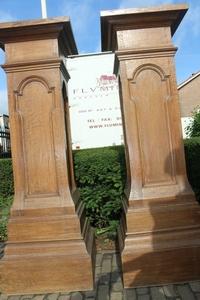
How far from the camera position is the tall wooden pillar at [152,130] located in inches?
177

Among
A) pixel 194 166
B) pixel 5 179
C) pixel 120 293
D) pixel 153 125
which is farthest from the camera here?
pixel 5 179

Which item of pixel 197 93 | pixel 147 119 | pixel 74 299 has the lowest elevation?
pixel 74 299

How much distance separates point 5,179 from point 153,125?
5197 millimetres

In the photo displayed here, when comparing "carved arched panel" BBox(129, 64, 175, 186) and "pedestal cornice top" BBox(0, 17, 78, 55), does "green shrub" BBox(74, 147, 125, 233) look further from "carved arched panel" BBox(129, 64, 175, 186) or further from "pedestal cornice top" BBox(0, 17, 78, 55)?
"pedestal cornice top" BBox(0, 17, 78, 55)

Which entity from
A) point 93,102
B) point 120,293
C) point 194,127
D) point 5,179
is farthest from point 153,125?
point 194,127

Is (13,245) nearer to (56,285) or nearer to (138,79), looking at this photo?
(56,285)

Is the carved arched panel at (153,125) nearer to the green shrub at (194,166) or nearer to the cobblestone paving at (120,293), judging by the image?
the cobblestone paving at (120,293)

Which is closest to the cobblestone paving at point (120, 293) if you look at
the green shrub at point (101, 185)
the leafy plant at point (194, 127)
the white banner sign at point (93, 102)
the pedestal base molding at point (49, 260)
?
the pedestal base molding at point (49, 260)

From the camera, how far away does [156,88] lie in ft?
15.2

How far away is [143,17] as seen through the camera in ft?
14.9

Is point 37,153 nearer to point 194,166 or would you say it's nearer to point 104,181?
point 104,181

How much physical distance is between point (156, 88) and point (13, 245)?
7.44ft

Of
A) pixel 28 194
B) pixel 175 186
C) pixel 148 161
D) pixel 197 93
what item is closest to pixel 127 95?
pixel 148 161

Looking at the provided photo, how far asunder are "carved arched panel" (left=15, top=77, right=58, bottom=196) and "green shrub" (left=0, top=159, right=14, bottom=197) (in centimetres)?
454
